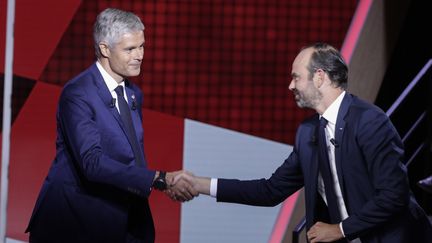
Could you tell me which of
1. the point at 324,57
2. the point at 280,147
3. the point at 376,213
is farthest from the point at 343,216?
the point at 280,147

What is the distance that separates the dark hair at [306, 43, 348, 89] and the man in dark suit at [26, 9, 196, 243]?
58 cm

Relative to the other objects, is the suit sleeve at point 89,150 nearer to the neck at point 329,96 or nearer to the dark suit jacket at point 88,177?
the dark suit jacket at point 88,177

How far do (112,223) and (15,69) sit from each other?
1.72 metres

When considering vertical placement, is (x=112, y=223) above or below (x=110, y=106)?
below

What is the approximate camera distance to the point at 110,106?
10.8ft

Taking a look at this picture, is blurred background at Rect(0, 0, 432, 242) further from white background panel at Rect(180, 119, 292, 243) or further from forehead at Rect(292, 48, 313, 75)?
forehead at Rect(292, 48, 313, 75)

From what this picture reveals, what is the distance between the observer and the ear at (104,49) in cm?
333

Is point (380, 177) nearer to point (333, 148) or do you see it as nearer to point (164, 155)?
point (333, 148)

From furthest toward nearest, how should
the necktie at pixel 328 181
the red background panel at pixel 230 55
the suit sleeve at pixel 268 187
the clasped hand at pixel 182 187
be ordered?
1. the red background panel at pixel 230 55
2. the clasped hand at pixel 182 187
3. the suit sleeve at pixel 268 187
4. the necktie at pixel 328 181

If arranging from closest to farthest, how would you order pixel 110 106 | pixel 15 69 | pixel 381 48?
pixel 110 106 < pixel 15 69 < pixel 381 48

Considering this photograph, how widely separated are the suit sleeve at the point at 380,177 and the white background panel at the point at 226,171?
6.43ft

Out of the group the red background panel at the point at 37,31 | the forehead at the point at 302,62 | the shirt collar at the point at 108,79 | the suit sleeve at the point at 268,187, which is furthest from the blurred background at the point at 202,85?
the forehead at the point at 302,62

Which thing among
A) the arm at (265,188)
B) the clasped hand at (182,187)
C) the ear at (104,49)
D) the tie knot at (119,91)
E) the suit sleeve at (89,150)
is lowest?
the clasped hand at (182,187)

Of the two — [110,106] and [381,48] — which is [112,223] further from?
[381,48]
